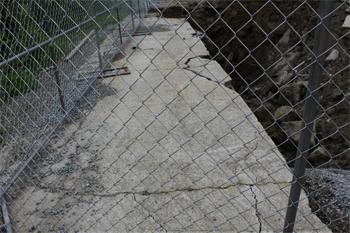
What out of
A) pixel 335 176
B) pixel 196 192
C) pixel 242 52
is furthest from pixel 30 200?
pixel 242 52

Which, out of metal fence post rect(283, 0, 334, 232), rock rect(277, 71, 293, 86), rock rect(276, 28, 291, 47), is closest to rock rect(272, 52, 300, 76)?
rock rect(277, 71, 293, 86)

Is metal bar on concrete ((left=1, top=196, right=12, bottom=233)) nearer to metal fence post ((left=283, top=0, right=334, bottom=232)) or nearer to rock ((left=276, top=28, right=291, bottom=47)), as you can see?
metal fence post ((left=283, top=0, right=334, bottom=232))

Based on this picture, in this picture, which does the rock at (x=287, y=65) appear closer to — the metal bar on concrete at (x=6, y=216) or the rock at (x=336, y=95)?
the rock at (x=336, y=95)

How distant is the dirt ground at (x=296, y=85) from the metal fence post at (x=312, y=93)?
5cm

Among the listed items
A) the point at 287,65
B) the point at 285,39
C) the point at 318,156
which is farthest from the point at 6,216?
the point at 285,39

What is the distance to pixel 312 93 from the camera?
1.17 m

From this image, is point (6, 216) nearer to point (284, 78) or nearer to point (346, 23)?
point (284, 78)

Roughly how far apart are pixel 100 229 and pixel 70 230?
18 cm

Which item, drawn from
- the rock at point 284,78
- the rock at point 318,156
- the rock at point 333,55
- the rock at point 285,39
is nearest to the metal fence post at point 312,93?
the rock at point 318,156

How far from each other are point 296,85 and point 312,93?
3.78 meters

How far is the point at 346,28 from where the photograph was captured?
4852 mm

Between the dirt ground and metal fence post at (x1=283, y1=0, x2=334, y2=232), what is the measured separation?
0.05 m

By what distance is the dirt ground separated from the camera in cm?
163

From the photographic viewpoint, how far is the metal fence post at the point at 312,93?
1.07m
